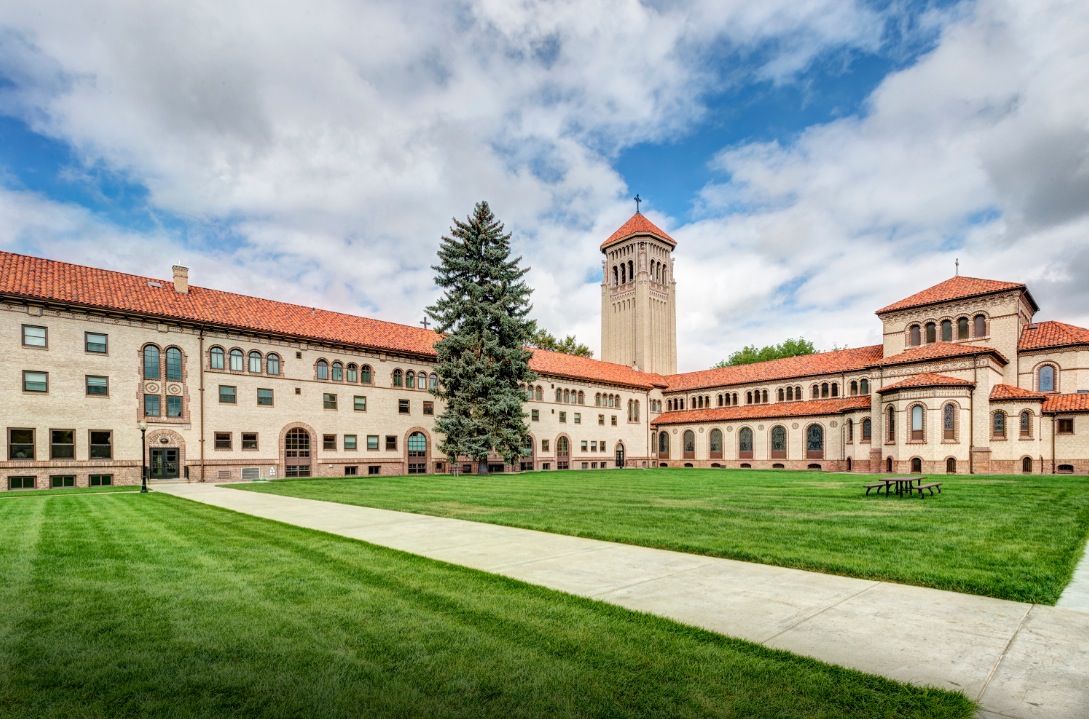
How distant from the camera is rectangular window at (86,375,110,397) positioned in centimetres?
3042

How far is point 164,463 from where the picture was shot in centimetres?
3247

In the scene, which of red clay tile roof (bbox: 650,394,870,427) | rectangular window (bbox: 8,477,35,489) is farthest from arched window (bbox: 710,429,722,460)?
rectangular window (bbox: 8,477,35,489)

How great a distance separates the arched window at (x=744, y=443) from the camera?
181ft

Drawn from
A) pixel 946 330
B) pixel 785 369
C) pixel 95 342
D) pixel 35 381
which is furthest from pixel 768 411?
pixel 35 381

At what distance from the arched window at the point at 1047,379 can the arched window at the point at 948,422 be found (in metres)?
8.76

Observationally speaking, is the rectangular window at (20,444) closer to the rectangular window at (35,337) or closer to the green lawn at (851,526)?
the rectangular window at (35,337)

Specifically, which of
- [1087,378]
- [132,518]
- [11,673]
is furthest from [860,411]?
[11,673]

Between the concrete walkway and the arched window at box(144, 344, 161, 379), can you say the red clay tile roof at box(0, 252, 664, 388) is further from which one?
the concrete walkway

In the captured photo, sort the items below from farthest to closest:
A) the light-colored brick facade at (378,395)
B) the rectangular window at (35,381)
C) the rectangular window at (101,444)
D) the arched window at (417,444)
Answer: the arched window at (417,444)
the rectangular window at (101,444)
the light-colored brick facade at (378,395)
the rectangular window at (35,381)

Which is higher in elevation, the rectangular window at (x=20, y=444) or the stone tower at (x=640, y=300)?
the stone tower at (x=640, y=300)

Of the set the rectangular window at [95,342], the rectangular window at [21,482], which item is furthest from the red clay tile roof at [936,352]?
the rectangular window at [21,482]

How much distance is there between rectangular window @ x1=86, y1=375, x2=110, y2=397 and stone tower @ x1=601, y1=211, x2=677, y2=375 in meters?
55.1

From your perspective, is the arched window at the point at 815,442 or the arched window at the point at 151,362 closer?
the arched window at the point at 151,362

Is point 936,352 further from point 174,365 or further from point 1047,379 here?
point 174,365
